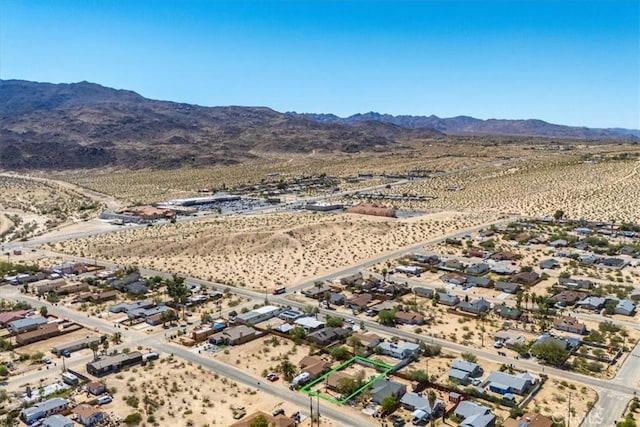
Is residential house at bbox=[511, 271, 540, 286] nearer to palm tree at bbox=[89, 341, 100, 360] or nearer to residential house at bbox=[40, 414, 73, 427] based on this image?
palm tree at bbox=[89, 341, 100, 360]

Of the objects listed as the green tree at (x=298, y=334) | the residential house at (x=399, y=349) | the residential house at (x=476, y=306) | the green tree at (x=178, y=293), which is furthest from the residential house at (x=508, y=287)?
the green tree at (x=178, y=293)

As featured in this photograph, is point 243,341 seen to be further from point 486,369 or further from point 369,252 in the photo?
point 369,252

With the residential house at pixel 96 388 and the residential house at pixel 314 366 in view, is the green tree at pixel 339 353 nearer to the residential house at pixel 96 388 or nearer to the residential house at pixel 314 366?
the residential house at pixel 314 366

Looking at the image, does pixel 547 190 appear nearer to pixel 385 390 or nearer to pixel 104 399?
pixel 385 390

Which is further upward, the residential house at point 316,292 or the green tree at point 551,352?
the green tree at point 551,352

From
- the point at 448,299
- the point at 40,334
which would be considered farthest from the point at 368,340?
the point at 40,334
